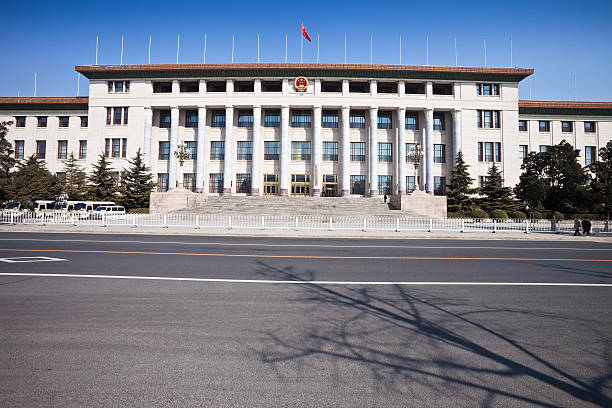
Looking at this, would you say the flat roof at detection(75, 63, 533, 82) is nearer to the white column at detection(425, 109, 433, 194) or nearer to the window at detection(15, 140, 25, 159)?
the white column at detection(425, 109, 433, 194)

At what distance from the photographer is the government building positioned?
45.7m

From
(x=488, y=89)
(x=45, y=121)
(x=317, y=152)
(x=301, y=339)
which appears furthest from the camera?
(x=45, y=121)

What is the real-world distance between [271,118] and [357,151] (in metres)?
14.0

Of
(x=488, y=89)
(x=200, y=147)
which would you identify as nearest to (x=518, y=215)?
(x=488, y=89)

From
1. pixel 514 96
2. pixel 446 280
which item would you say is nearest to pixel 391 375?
pixel 446 280

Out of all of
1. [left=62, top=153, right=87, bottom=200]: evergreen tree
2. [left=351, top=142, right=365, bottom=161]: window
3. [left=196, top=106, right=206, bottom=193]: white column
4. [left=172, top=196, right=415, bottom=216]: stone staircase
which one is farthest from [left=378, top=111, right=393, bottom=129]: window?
[left=62, top=153, right=87, bottom=200]: evergreen tree

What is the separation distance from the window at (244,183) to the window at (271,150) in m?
4.05

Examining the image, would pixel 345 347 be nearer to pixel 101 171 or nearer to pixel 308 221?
pixel 308 221

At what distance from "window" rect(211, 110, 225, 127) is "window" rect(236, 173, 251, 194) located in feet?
28.6

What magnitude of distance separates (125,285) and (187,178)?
1739 inches

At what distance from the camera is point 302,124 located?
48281 millimetres

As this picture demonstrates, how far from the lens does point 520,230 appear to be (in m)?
23.0

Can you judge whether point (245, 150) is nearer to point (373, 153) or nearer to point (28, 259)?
point (373, 153)

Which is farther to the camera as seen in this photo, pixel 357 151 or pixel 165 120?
pixel 165 120
